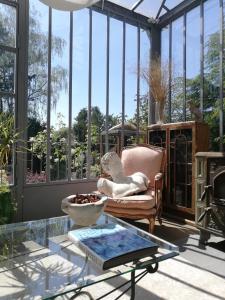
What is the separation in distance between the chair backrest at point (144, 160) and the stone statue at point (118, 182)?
0.48ft

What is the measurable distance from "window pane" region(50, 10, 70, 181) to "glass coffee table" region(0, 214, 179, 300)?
1.94 metres

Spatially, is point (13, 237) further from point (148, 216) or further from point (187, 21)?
point (187, 21)

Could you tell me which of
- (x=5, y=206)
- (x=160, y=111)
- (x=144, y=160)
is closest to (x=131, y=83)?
(x=160, y=111)

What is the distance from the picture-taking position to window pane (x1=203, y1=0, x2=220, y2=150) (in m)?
3.76

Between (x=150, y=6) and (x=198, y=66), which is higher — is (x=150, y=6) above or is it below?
above

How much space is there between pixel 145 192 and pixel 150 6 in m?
2.90

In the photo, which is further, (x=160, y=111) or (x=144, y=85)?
(x=144, y=85)

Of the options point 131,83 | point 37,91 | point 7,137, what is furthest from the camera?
point 131,83

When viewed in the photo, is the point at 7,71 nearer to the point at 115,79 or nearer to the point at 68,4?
the point at 115,79

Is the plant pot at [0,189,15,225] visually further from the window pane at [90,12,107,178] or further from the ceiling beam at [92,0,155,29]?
the ceiling beam at [92,0,155,29]

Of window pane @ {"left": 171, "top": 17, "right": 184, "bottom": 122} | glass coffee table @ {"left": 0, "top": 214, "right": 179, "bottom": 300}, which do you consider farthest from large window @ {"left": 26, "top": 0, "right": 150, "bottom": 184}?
glass coffee table @ {"left": 0, "top": 214, "right": 179, "bottom": 300}

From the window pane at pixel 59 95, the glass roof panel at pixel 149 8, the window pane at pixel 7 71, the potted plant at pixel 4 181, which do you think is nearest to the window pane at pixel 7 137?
the potted plant at pixel 4 181

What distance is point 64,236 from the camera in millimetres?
1805

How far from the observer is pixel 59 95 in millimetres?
3820
